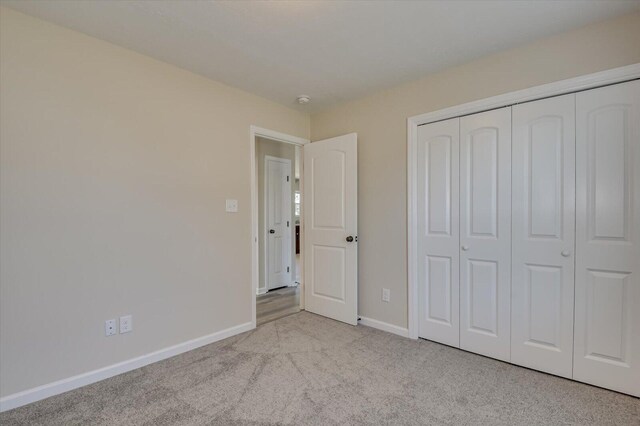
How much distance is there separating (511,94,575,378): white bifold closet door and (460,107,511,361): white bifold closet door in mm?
60

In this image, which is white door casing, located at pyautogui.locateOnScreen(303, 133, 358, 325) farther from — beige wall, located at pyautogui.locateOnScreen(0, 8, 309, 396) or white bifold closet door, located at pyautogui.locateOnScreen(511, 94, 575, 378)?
white bifold closet door, located at pyautogui.locateOnScreen(511, 94, 575, 378)

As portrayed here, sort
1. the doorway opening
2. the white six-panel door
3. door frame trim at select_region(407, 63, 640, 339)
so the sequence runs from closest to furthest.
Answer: door frame trim at select_region(407, 63, 640, 339) → the white six-panel door → the doorway opening

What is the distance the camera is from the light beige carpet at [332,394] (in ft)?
5.60

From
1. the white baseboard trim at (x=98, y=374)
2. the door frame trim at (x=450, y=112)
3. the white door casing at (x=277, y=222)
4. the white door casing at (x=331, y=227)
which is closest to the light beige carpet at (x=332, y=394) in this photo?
the white baseboard trim at (x=98, y=374)

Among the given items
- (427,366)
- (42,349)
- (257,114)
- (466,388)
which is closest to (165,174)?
(257,114)

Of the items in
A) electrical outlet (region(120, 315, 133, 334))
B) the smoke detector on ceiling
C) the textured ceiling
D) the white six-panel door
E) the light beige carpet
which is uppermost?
the textured ceiling

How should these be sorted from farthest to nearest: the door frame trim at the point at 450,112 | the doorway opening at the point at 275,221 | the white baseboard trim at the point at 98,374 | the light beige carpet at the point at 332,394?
1. the doorway opening at the point at 275,221
2. the door frame trim at the point at 450,112
3. the white baseboard trim at the point at 98,374
4. the light beige carpet at the point at 332,394

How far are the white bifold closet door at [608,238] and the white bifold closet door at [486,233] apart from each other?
1.38 feet

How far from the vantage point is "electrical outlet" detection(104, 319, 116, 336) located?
2.16m

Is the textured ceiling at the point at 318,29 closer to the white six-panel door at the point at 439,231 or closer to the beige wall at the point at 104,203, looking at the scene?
the beige wall at the point at 104,203

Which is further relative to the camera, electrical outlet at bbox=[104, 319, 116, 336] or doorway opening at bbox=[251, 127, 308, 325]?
doorway opening at bbox=[251, 127, 308, 325]

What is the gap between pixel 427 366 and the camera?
2.28 meters

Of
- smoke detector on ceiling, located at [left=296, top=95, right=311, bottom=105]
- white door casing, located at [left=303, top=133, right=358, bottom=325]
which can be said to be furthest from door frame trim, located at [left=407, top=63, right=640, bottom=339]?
smoke detector on ceiling, located at [left=296, top=95, right=311, bottom=105]

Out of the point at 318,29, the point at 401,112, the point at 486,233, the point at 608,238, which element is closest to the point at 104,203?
the point at 318,29
